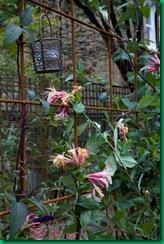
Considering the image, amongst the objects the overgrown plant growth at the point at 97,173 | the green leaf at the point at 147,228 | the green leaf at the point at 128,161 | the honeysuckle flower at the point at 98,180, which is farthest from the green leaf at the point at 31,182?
the green leaf at the point at 147,228

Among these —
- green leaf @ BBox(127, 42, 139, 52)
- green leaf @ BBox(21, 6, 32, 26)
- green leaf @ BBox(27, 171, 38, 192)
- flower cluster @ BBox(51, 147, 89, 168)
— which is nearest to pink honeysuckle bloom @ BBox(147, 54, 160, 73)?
green leaf @ BBox(127, 42, 139, 52)

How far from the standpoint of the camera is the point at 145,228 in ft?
6.04

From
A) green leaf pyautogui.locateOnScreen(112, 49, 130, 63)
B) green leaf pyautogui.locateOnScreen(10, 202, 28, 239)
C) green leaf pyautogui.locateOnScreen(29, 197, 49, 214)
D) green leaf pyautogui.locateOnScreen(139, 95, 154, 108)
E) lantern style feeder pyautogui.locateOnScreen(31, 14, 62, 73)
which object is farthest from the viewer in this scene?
green leaf pyautogui.locateOnScreen(112, 49, 130, 63)

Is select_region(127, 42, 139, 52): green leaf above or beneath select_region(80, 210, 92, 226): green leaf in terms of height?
above

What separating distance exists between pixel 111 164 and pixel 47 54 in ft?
1.59

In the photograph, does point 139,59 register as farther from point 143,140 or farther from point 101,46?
point 101,46

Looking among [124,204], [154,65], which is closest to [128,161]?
[124,204]

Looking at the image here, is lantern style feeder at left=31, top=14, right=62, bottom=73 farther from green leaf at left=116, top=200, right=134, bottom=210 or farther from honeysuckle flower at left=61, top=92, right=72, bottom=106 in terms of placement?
green leaf at left=116, top=200, right=134, bottom=210

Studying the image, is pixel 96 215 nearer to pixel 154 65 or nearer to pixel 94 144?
pixel 94 144

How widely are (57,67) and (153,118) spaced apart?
822 mm

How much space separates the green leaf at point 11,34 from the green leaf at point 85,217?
64 centimetres

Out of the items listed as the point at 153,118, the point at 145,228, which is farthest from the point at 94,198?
the point at 153,118

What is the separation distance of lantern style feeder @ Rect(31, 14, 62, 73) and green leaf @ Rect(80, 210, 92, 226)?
1.86 feet

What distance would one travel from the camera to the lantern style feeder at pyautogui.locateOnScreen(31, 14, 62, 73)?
1.79 meters
